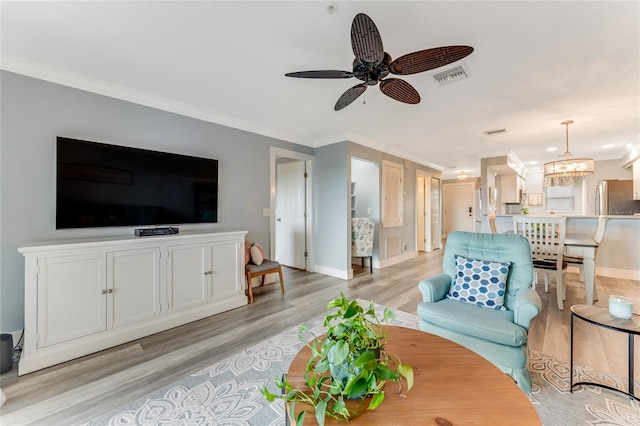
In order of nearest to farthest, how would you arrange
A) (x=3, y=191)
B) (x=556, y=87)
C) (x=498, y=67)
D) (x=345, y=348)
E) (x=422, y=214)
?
1. (x=345, y=348)
2. (x=3, y=191)
3. (x=498, y=67)
4. (x=556, y=87)
5. (x=422, y=214)

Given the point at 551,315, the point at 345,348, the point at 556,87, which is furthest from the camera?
the point at 551,315

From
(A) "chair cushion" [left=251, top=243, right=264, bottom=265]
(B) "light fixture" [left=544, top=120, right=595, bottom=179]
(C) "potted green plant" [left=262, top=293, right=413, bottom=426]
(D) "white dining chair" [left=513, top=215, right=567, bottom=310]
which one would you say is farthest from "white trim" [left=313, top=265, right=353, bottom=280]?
(B) "light fixture" [left=544, top=120, right=595, bottom=179]

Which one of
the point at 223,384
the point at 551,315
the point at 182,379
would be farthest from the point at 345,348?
the point at 551,315

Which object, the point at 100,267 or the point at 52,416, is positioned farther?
the point at 100,267

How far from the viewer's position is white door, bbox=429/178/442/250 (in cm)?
732

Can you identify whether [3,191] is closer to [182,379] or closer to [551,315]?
[182,379]

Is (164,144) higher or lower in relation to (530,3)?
lower

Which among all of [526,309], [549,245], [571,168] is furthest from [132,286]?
[571,168]

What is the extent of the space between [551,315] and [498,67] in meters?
2.73

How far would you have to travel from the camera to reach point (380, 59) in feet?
5.24

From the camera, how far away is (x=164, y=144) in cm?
300

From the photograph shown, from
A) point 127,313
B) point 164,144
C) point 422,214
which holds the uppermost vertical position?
point 164,144

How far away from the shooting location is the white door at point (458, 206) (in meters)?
9.47

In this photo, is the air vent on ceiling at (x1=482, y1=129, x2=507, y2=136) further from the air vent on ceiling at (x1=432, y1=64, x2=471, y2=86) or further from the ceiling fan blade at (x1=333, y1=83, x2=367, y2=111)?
the ceiling fan blade at (x1=333, y1=83, x2=367, y2=111)
